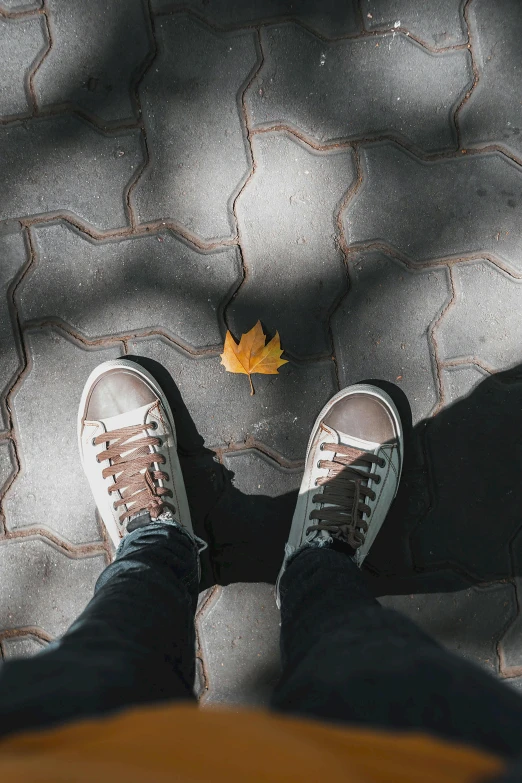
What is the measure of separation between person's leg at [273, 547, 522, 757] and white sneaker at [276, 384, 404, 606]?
44 centimetres

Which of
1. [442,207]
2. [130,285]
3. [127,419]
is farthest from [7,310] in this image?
[442,207]

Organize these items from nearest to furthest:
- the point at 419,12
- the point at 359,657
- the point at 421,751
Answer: the point at 421,751 < the point at 359,657 < the point at 419,12

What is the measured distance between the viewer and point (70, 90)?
1.85 metres

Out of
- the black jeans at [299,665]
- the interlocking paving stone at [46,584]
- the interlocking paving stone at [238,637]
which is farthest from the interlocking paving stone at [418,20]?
the interlocking paving stone at [46,584]

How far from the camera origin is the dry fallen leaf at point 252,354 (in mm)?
1860

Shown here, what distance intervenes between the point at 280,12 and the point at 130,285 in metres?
1.00

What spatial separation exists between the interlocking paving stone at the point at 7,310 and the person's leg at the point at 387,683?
3.92 ft

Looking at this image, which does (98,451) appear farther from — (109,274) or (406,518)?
(406,518)

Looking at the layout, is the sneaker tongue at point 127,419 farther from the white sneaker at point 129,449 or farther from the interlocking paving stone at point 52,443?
the interlocking paving stone at point 52,443

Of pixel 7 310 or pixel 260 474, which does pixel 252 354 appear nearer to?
pixel 260 474

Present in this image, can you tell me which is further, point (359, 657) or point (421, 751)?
point (359, 657)

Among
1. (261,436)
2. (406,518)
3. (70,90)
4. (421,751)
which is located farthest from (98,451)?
(421,751)

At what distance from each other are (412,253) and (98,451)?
1.21m

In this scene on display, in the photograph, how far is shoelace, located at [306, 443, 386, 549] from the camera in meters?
1.86
